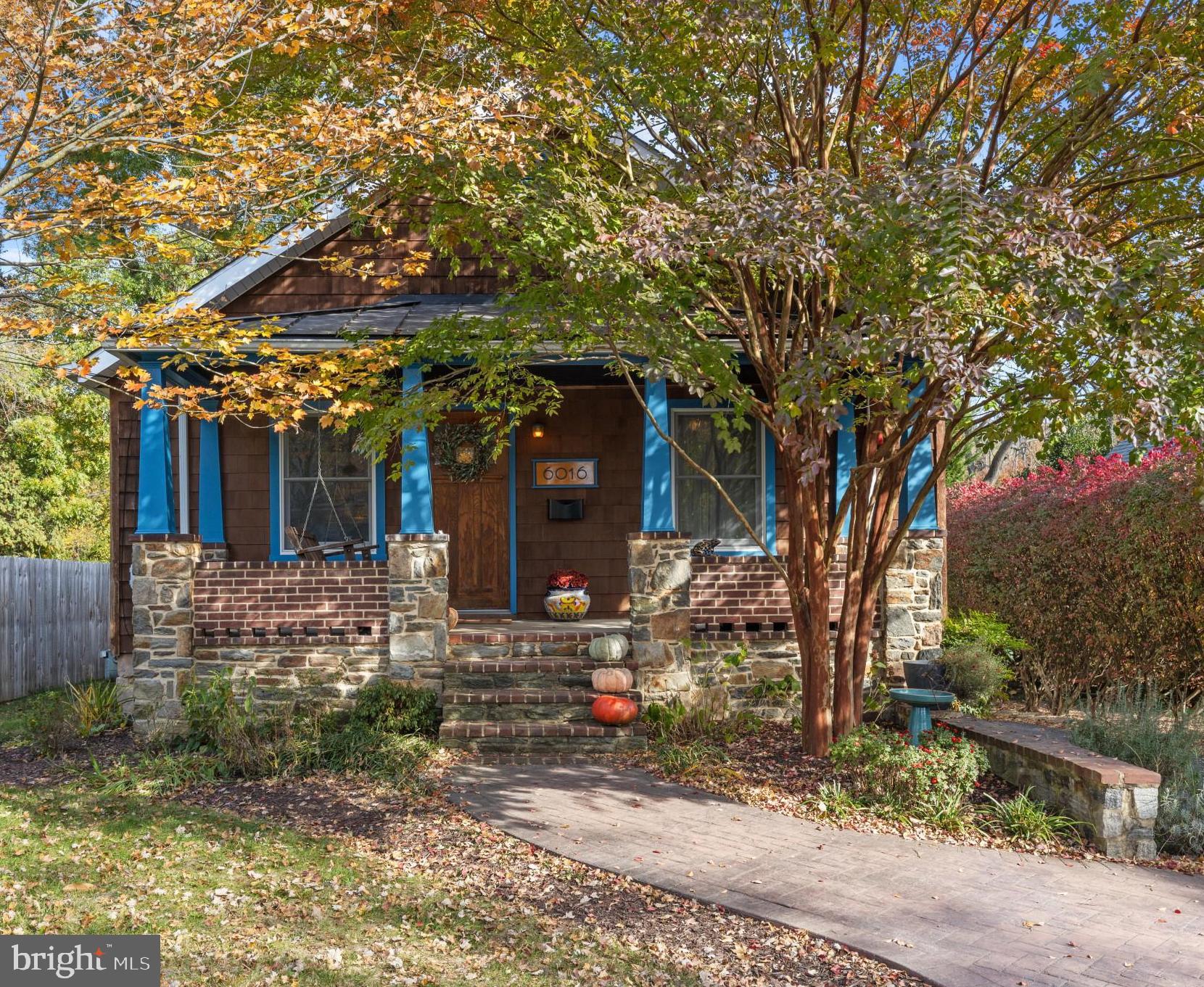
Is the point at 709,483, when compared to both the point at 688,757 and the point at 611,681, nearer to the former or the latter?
the point at 611,681

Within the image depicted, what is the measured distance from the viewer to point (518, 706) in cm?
826

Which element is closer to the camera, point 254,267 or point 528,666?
point 528,666

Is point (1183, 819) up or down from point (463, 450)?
down

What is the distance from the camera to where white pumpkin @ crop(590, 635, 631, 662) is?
8.49 m

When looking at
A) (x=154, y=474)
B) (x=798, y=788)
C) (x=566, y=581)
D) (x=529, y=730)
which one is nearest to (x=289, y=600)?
(x=154, y=474)

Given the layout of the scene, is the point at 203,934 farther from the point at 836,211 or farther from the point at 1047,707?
the point at 1047,707

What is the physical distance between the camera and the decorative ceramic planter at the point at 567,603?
32.6 ft

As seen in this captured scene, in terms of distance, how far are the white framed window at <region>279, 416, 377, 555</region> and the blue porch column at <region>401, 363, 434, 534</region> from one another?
185 cm

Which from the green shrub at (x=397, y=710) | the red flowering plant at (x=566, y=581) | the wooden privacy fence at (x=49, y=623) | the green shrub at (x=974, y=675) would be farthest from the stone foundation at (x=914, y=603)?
the wooden privacy fence at (x=49, y=623)

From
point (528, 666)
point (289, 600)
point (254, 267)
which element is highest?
point (254, 267)

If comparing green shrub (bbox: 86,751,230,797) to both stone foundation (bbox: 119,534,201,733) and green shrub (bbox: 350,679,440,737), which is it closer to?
stone foundation (bbox: 119,534,201,733)

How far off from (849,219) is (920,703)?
3403mm

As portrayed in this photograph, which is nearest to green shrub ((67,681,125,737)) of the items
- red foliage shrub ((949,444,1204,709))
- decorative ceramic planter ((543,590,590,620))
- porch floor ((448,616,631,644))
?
porch floor ((448,616,631,644))

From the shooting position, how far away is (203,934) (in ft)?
14.6
